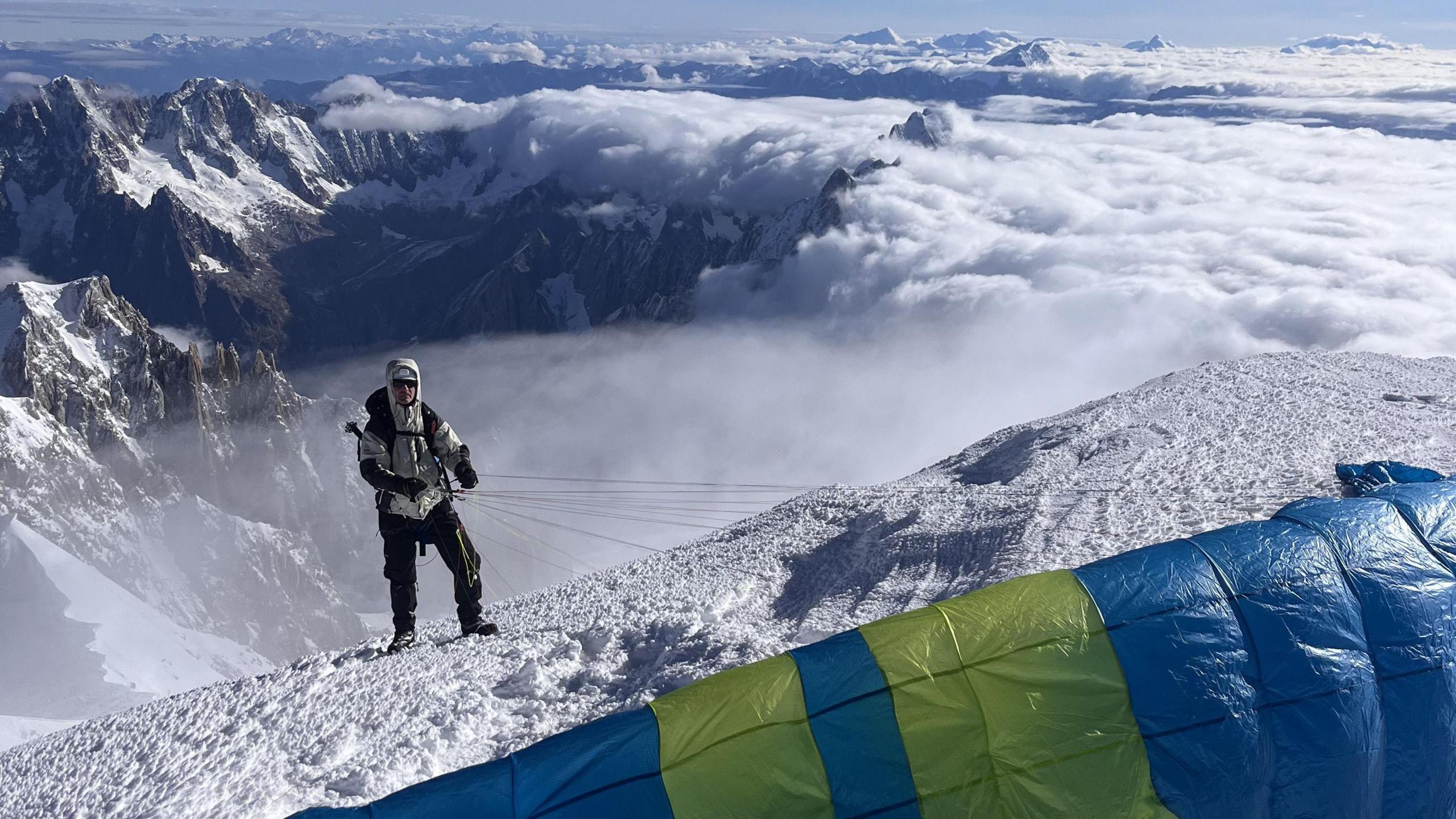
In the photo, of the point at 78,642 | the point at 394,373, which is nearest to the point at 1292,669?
the point at 394,373

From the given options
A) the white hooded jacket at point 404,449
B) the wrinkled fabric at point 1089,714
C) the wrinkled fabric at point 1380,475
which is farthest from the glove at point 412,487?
the wrinkled fabric at point 1380,475

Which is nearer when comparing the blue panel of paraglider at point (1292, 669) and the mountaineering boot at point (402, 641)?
the blue panel of paraglider at point (1292, 669)

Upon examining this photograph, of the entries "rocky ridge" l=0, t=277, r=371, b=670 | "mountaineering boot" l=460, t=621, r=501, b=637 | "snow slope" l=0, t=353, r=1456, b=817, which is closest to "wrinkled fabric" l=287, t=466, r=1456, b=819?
"snow slope" l=0, t=353, r=1456, b=817

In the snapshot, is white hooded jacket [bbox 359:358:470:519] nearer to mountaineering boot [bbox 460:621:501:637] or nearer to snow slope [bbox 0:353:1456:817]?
mountaineering boot [bbox 460:621:501:637]

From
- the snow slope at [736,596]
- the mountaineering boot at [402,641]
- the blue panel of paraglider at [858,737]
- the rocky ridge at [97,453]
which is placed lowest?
the rocky ridge at [97,453]

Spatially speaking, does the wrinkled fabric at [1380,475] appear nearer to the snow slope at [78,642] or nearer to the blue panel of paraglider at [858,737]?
the blue panel of paraglider at [858,737]

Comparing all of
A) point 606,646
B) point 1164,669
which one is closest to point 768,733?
point 1164,669

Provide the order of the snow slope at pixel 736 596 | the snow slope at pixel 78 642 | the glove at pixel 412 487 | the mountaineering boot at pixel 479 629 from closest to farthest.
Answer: the snow slope at pixel 736 596
the glove at pixel 412 487
the mountaineering boot at pixel 479 629
the snow slope at pixel 78 642

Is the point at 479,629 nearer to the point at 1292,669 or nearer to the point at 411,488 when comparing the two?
the point at 411,488
